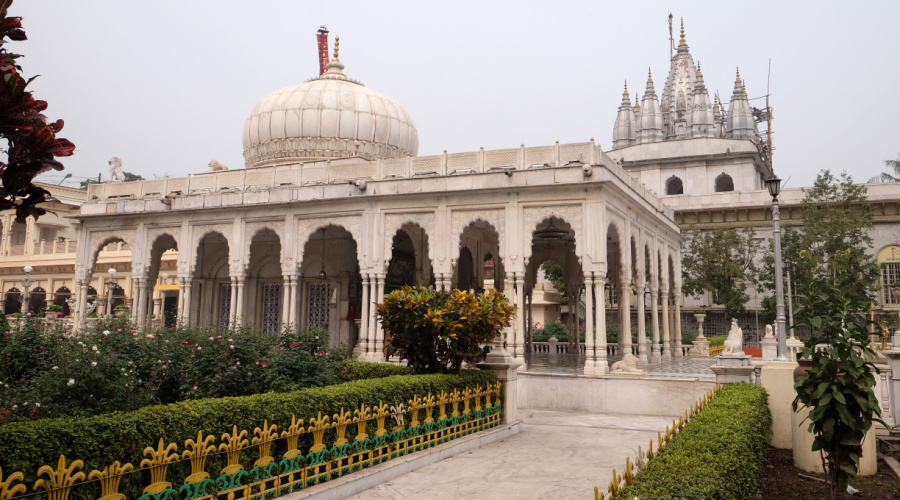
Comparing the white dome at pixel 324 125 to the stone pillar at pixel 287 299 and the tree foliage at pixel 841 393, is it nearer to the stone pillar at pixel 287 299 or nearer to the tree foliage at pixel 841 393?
the stone pillar at pixel 287 299

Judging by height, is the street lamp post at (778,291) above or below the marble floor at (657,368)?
above

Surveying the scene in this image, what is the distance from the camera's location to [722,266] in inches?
1406

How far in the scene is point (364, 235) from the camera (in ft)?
64.6

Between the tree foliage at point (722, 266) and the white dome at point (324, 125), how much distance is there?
60.5 feet

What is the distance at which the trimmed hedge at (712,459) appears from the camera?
4.75 meters

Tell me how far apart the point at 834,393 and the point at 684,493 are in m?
3.03

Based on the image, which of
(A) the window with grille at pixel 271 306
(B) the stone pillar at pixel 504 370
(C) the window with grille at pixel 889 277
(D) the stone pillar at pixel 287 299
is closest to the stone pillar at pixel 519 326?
(B) the stone pillar at pixel 504 370

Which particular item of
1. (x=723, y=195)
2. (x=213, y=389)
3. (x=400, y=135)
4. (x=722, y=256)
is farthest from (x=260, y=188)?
(x=723, y=195)

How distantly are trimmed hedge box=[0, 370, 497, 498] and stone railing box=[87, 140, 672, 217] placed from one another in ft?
36.0

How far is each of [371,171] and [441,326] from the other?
10659 millimetres

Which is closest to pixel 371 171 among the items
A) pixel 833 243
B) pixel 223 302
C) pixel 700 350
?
pixel 223 302

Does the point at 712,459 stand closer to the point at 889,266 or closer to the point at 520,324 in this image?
the point at 520,324

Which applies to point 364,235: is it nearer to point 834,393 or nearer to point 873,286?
point 834,393

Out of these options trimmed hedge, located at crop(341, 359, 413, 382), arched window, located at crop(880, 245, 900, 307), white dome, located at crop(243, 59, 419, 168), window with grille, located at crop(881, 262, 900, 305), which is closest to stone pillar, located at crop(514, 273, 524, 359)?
trimmed hedge, located at crop(341, 359, 413, 382)
